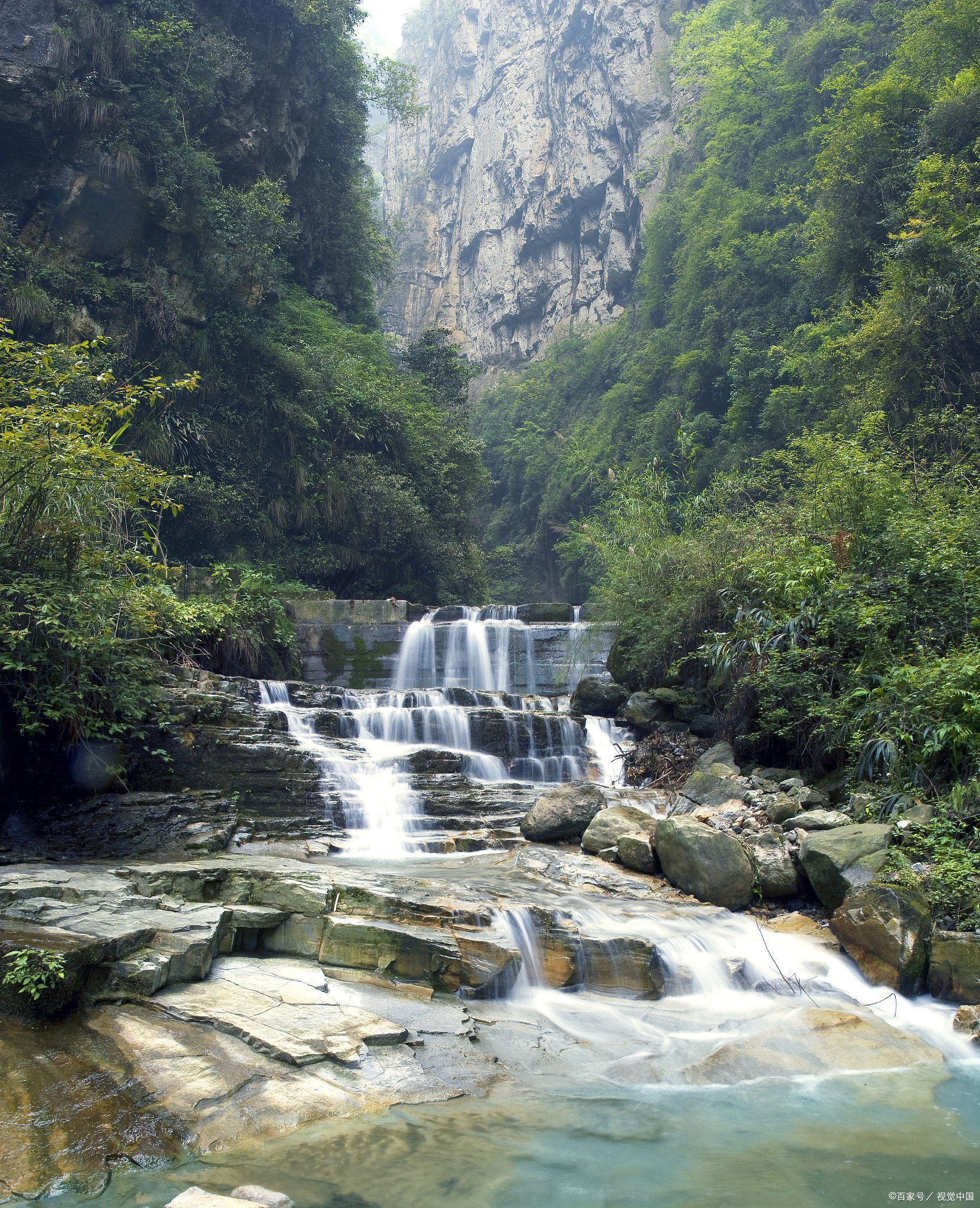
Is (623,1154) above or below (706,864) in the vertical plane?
below

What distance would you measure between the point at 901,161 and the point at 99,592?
62.9 feet

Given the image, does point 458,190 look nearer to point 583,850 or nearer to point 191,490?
point 191,490

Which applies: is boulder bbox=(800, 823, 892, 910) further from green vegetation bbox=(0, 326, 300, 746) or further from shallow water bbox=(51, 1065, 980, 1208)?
green vegetation bbox=(0, 326, 300, 746)

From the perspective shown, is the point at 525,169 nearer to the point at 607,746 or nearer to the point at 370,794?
the point at 607,746

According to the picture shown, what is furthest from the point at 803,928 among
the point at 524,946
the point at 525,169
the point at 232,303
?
the point at 525,169

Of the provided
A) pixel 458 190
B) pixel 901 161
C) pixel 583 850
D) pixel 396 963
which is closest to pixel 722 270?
pixel 901 161

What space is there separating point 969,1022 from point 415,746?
7093mm

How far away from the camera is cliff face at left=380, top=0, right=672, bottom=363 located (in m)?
41.0

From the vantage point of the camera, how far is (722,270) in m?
26.5

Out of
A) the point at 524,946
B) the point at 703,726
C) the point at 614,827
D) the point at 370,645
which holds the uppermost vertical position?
the point at 370,645

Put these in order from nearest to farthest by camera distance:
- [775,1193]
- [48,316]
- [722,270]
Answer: [775,1193] < [48,316] < [722,270]

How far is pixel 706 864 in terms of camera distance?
6.81 meters

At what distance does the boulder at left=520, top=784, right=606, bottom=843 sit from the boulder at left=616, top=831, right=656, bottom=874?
0.89 m

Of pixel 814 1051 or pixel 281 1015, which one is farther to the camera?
pixel 814 1051
